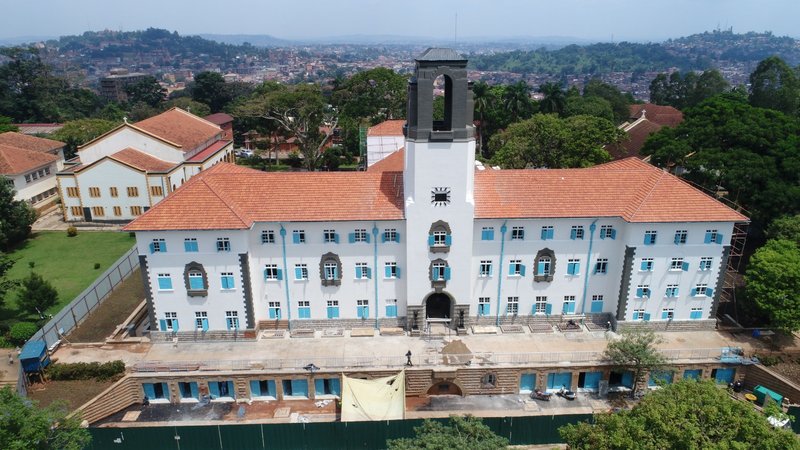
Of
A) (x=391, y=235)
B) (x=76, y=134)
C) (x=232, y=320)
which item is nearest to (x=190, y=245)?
(x=232, y=320)

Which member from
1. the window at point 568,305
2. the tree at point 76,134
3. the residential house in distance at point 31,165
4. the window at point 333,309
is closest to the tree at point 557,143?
the window at point 568,305

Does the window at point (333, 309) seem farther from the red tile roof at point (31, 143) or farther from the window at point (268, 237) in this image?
the red tile roof at point (31, 143)

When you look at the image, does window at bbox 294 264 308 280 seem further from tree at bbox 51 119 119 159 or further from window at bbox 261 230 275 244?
tree at bbox 51 119 119 159

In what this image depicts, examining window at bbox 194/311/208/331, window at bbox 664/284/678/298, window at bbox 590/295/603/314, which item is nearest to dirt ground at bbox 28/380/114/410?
window at bbox 194/311/208/331

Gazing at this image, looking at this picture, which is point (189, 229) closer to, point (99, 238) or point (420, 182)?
point (420, 182)

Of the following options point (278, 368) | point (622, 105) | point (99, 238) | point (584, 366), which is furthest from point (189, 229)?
point (622, 105)

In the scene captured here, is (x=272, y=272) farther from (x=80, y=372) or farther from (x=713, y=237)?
(x=713, y=237)
